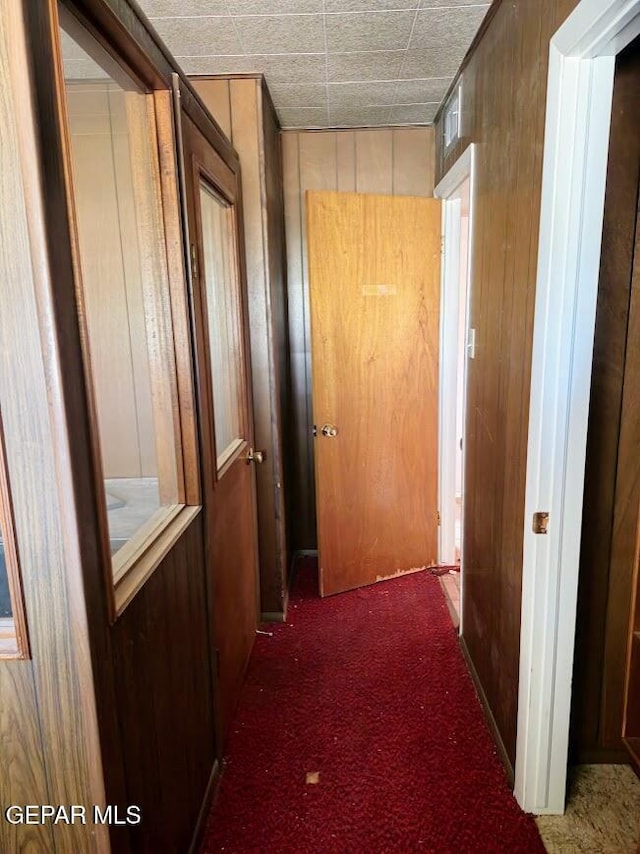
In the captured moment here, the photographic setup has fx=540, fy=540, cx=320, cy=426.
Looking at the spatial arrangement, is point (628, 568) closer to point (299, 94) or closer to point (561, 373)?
point (561, 373)

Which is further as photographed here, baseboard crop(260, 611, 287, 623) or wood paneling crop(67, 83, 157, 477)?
baseboard crop(260, 611, 287, 623)

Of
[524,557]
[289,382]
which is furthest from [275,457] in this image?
[524,557]

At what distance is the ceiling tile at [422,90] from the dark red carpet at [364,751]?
2433 millimetres

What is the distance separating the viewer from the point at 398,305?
2777mm

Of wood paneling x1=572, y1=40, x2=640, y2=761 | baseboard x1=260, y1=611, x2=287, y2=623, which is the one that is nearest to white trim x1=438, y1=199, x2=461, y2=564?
baseboard x1=260, y1=611, x2=287, y2=623

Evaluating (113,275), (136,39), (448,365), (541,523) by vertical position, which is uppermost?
(136,39)

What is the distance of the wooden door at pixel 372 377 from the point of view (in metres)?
2.68

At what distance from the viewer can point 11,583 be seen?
883 millimetres

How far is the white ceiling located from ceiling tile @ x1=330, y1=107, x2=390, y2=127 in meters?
0.03

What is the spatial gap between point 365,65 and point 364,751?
2565mm

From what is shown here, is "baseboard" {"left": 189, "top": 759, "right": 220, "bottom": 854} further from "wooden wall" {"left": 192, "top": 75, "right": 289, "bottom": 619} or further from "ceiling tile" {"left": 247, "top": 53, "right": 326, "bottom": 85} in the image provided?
"ceiling tile" {"left": 247, "top": 53, "right": 326, "bottom": 85}

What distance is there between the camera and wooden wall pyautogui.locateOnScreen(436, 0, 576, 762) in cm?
145

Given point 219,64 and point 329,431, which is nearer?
point 219,64
